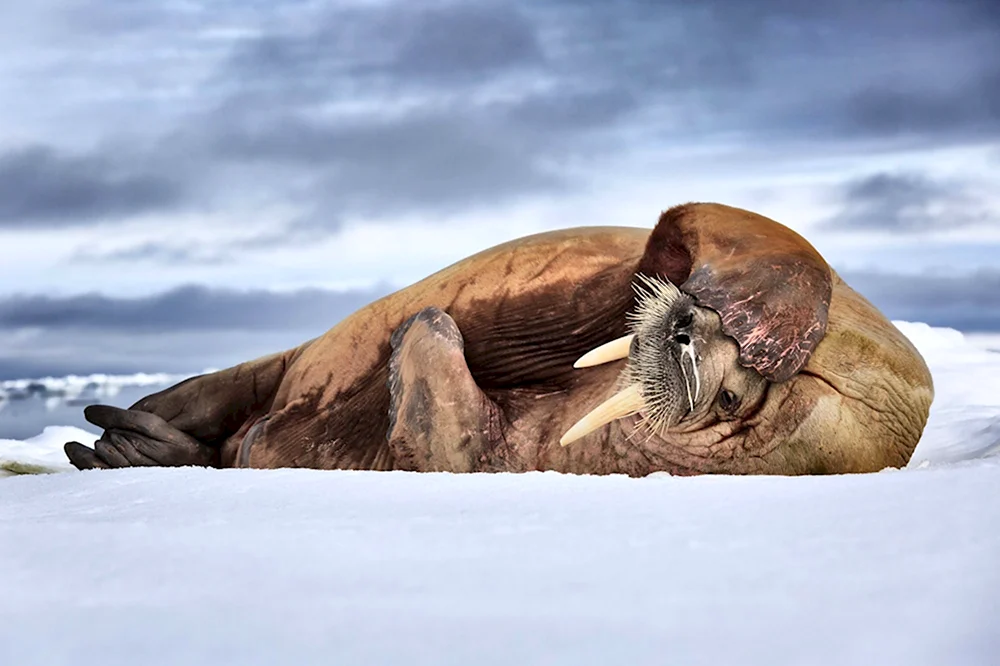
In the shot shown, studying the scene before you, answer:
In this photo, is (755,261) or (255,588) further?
(755,261)

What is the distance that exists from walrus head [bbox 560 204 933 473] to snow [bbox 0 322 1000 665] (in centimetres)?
106

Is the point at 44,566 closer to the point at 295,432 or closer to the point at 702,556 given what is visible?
the point at 702,556

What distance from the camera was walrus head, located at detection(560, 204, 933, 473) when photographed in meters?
4.91

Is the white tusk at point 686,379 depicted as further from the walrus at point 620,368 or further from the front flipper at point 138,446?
the front flipper at point 138,446

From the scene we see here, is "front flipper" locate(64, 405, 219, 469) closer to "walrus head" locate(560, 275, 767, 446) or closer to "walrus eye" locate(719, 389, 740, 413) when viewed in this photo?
"walrus head" locate(560, 275, 767, 446)

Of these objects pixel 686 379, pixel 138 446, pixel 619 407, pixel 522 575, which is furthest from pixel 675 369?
pixel 138 446

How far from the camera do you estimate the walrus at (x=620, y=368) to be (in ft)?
16.3

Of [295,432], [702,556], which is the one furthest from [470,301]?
[702,556]

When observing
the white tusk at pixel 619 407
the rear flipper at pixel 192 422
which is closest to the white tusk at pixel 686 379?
the white tusk at pixel 619 407

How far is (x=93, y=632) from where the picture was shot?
225 centimetres

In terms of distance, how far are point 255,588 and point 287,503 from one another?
124 centimetres

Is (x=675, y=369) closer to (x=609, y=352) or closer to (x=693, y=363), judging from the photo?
(x=693, y=363)

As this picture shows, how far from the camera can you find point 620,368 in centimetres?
569

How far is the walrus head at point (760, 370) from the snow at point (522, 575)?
1.06 meters
